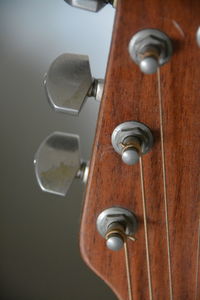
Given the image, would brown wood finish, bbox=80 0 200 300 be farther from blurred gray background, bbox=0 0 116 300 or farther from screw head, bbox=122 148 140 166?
blurred gray background, bbox=0 0 116 300

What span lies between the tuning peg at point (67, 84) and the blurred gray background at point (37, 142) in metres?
0.40

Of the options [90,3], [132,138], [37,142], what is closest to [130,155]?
[132,138]

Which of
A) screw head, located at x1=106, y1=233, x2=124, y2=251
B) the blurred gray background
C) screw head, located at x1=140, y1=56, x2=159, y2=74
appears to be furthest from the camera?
the blurred gray background

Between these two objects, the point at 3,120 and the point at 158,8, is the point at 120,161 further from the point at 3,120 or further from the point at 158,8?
the point at 3,120

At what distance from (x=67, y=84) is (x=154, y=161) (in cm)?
14

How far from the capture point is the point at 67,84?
55cm

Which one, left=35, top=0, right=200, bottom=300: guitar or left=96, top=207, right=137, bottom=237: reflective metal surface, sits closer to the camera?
left=35, top=0, right=200, bottom=300: guitar

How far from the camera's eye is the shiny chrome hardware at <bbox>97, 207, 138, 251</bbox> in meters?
0.58

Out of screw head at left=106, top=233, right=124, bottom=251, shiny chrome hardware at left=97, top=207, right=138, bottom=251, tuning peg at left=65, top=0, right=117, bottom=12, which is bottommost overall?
screw head at left=106, top=233, right=124, bottom=251

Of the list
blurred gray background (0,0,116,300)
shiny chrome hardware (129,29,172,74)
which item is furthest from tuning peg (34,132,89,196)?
blurred gray background (0,0,116,300)

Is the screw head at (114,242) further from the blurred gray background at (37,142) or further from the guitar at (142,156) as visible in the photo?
the blurred gray background at (37,142)

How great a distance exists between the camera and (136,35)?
48 centimetres

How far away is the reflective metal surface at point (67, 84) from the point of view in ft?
1.78

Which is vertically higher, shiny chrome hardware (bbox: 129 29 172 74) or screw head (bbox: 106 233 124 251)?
shiny chrome hardware (bbox: 129 29 172 74)
